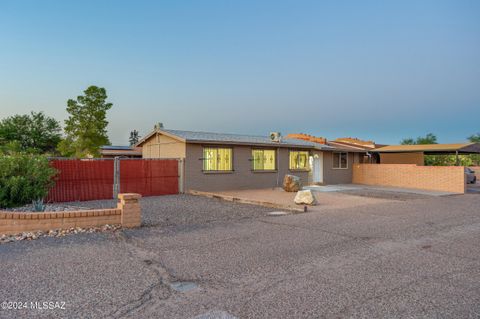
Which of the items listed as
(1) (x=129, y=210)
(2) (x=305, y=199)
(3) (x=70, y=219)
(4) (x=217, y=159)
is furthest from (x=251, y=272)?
(4) (x=217, y=159)

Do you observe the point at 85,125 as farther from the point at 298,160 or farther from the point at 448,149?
the point at 448,149

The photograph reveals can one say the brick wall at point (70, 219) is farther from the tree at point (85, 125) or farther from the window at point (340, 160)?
the tree at point (85, 125)

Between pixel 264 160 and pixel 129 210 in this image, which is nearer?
pixel 129 210

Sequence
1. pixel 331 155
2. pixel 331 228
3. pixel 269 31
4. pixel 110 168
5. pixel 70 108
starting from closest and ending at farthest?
1. pixel 331 228
2. pixel 110 168
3. pixel 269 31
4. pixel 331 155
5. pixel 70 108

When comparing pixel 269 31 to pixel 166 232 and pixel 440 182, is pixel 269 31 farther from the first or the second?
pixel 166 232

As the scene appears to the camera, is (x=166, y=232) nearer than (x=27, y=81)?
Yes

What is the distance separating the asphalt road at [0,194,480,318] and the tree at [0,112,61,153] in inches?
1436

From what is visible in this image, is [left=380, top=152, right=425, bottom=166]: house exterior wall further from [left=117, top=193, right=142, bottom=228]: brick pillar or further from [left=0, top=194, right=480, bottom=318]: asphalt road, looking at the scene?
[left=117, top=193, right=142, bottom=228]: brick pillar

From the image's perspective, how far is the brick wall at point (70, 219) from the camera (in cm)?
696

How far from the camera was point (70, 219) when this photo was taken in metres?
7.48

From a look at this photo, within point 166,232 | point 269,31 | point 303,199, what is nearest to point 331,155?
point 269,31

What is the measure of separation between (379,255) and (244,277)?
272cm

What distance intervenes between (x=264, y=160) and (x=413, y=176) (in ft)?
34.2

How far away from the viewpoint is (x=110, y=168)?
14.6 m
